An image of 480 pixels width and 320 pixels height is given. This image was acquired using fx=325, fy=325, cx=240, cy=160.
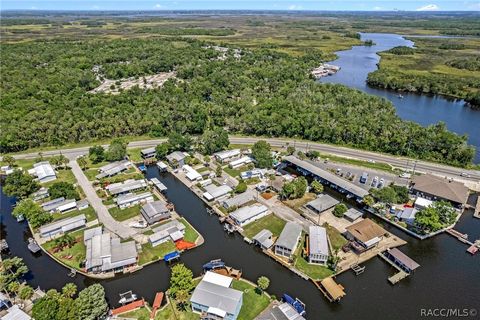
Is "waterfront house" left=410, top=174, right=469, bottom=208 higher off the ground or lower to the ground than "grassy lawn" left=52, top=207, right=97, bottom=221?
higher

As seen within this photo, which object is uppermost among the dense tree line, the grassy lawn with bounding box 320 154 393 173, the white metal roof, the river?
the dense tree line

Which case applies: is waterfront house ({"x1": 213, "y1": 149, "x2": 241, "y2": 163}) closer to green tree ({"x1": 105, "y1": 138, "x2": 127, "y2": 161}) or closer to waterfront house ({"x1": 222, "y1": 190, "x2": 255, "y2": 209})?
waterfront house ({"x1": 222, "y1": 190, "x2": 255, "y2": 209})

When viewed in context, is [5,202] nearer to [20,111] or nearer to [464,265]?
[20,111]

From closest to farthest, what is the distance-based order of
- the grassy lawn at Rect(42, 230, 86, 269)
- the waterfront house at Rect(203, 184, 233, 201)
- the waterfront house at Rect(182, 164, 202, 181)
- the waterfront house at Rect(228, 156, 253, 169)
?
the grassy lawn at Rect(42, 230, 86, 269) < the waterfront house at Rect(203, 184, 233, 201) < the waterfront house at Rect(182, 164, 202, 181) < the waterfront house at Rect(228, 156, 253, 169)

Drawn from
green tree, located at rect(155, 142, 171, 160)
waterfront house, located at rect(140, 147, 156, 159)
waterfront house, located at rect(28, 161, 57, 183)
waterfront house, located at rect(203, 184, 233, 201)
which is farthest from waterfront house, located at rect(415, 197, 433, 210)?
waterfront house, located at rect(28, 161, 57, 183)

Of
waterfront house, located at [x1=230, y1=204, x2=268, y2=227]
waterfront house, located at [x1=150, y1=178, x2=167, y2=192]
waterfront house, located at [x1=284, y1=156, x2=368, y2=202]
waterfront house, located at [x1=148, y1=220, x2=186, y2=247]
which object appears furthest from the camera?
waterfront house, located at [x1=150, y1=178, x2=167, y2=192]

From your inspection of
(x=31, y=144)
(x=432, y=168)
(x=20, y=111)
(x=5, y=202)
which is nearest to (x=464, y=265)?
(x=432, y=168)

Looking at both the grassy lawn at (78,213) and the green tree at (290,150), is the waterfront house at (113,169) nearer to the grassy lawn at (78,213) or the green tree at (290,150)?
the grassy lawn at (78,213)
